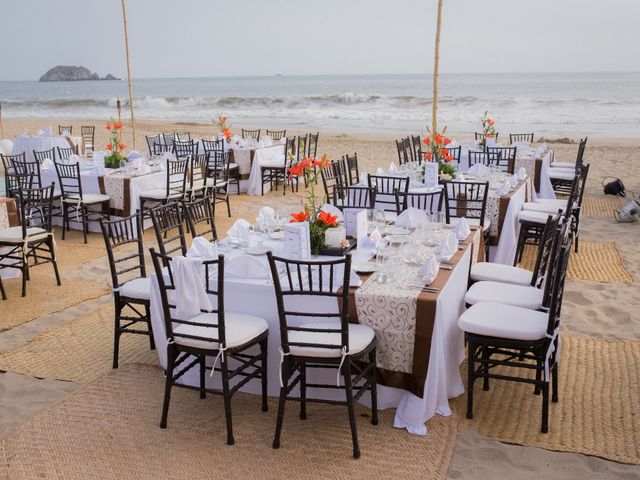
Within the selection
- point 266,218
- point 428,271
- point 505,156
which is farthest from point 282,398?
point 505,156

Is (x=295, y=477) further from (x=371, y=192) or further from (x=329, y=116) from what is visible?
(x=329, y=116)

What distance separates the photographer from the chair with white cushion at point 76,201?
25.6 feet

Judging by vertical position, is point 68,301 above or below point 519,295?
below

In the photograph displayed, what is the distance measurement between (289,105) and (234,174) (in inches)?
1076

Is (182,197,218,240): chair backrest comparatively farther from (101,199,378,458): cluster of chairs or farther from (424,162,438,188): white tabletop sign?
(424,162,438,188): white tabletop sign

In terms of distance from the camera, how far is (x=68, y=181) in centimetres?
799

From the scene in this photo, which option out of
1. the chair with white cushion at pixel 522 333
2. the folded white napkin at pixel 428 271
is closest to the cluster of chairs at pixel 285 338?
the folded white napkin at pixel 428 271

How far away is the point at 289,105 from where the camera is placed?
123 ft

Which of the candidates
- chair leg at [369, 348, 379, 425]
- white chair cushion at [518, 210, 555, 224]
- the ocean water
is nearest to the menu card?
chair leg at [369, 348, 379, 425]

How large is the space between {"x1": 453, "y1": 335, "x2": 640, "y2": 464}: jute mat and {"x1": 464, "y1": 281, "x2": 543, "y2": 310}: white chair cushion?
55cm

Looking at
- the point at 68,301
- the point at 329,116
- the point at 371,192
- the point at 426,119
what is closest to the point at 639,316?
the point at 371,192

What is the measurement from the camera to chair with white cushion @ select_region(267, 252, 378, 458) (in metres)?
3.08

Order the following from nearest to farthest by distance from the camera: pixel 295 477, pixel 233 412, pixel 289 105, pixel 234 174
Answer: pixel 295 477
pixel 233 412
pixel 234 174
pixel 289 105

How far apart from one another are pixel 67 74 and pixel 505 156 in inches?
3618
